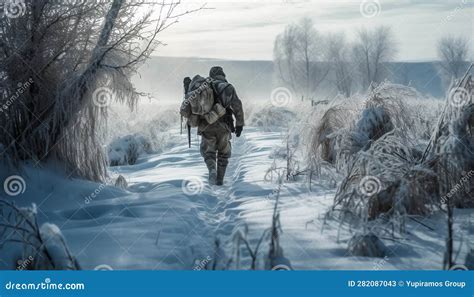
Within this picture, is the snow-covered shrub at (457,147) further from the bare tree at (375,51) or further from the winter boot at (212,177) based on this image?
the bare tree at (375,51)

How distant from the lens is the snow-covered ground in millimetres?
2584

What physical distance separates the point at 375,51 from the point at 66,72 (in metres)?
30.0

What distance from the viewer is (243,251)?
2.72 metres

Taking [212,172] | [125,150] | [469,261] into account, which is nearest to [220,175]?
[212,172]

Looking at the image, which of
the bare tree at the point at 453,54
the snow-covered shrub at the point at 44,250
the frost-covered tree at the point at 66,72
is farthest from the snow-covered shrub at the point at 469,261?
the bare tree at the point at 453,54

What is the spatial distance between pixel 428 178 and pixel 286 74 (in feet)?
96.5

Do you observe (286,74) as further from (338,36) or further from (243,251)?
(243,251)

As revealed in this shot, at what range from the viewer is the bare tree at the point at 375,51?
31547 millimetres

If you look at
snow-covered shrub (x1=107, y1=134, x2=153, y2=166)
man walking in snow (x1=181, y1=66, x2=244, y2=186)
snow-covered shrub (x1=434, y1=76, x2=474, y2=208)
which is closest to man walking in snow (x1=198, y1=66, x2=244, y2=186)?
man walking in snow (x1=181, y1=66, x2=244, y2=186)

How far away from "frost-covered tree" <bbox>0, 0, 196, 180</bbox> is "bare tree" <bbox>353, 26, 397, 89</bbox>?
94.4ft

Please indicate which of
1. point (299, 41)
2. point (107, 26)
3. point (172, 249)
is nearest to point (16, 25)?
point (107, 26)

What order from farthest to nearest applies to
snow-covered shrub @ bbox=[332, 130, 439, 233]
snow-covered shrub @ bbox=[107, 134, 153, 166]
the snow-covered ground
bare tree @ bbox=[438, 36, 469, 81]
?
bare tree @ bbox=[438, 36, 469, 81] < snow-covered shrub @ bbox=[107, 134, 153, 166] < snow-covered shrub @ bbox=[332, 130, 439, 233] < the snow-covered ground

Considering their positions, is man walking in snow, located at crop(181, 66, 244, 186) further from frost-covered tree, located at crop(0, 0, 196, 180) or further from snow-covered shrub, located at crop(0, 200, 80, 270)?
snow-covered shrub, located at crop(0, 200, 80, 270)

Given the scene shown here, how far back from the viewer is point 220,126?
240 inches
